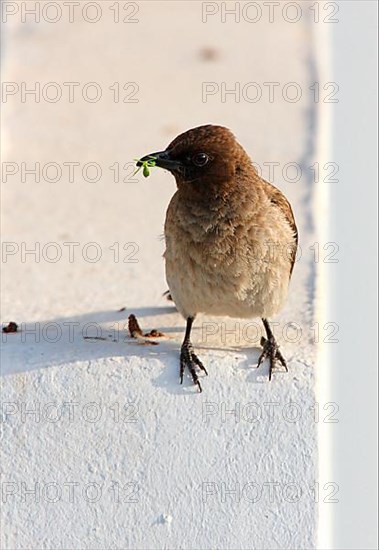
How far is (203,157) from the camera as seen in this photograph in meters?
4.93

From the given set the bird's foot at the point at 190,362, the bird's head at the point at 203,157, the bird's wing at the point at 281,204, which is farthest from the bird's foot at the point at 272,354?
the bird's head at the point at 203,157

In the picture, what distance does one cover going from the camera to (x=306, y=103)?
780cm

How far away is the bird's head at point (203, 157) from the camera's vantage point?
491 cm

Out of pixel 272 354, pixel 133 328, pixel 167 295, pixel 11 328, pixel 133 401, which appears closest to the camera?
pixel 133 401

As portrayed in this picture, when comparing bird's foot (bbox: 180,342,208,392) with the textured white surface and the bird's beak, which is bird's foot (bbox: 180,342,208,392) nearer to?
the textured white surface

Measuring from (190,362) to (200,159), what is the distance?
864 millimetres

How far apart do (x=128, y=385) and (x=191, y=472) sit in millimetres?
461

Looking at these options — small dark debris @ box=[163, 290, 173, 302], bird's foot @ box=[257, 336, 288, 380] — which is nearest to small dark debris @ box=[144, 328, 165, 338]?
small dark debris @ box=[163, 290, 173, 302]

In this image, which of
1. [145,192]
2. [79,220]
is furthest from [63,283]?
[145,192]

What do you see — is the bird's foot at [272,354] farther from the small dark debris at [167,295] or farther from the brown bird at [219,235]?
the small dark debris at [167,295]

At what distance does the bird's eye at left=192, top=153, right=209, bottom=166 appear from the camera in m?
4.92

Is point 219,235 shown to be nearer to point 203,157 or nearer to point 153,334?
point 203,157

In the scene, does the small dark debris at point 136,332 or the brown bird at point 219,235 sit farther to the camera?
the small dark debris at point 136,332

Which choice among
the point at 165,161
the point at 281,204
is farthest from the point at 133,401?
the point at 281,204
